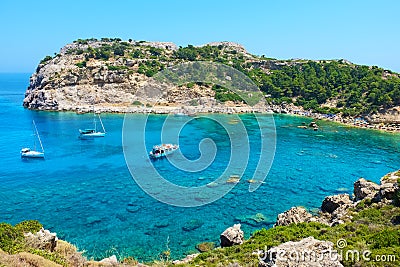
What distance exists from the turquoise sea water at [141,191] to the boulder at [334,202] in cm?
133

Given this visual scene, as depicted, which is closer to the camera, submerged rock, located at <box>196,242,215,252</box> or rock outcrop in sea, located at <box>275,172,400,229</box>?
rock outcrop in sea, located at <box>275,172,400,229</box>

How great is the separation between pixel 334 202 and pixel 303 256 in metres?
14.8

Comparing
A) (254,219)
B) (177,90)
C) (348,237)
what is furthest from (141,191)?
(177,90)

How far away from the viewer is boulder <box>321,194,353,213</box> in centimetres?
1991

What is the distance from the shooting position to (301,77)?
3034 inches

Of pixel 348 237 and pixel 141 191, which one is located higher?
pixel 348 237

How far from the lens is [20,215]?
2083 cm

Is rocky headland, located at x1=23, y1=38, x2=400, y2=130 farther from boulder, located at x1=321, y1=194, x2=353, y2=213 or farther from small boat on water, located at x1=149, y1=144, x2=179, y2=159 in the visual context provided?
boulder, located at x1=321, y1=194, x2=353, y2=213

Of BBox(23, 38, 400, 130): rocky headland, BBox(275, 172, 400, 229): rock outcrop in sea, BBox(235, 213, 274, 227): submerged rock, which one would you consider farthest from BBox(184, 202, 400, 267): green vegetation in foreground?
BBox(23, 38, 400, 130): rocky headland

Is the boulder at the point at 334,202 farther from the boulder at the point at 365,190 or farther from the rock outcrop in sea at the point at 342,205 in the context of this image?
the boulder at the point at 365,190

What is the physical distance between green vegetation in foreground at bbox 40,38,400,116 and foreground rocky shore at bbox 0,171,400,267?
160ft

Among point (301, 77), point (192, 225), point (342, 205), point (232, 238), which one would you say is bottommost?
point (192, 225)

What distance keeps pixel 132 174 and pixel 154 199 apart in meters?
7.25

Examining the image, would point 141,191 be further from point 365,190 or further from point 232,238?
point 365,190
